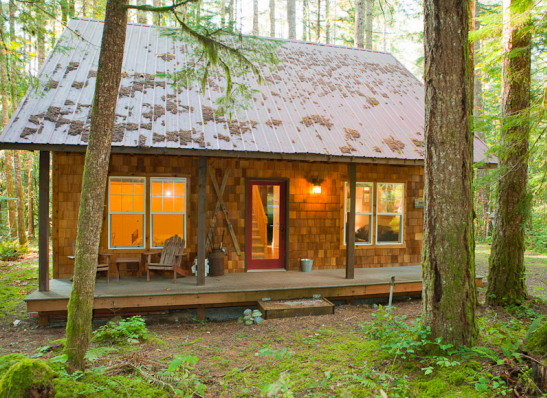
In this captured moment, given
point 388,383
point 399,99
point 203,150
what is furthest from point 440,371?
point 399,99

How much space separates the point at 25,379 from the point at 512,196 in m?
6.79

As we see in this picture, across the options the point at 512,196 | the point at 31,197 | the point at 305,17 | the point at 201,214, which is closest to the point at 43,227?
the point at 201,214

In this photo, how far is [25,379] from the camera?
318cm

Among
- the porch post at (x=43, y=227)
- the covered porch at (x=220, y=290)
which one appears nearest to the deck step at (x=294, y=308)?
the covered porch at (x=220, y=290)

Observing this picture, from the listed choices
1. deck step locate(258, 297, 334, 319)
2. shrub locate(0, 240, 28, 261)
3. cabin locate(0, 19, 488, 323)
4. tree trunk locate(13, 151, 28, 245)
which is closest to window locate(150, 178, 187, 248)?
cabin locate(0, 19, 488, 323)

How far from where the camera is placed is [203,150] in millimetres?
6891

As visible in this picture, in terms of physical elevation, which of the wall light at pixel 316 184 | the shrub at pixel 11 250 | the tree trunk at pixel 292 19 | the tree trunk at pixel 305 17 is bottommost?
the shrub at pixel 11 250

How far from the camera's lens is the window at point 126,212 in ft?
26.3

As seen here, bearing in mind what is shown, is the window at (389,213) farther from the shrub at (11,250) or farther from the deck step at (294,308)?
the shrub at (11,250)

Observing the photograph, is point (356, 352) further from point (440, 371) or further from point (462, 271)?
point (462, 271)

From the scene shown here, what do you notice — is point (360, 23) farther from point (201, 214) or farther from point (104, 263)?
point (104, 263)

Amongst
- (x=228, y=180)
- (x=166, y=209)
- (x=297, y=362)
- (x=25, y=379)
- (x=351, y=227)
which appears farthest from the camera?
(x=228, y=180)

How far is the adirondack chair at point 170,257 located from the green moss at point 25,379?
13.9 ft

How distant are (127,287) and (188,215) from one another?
1.88 m
